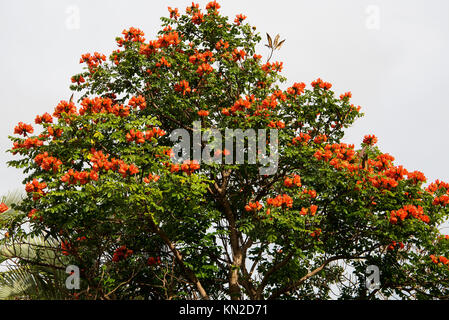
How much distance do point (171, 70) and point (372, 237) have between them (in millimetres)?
5882

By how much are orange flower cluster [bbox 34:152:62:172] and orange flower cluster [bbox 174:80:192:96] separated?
343cm

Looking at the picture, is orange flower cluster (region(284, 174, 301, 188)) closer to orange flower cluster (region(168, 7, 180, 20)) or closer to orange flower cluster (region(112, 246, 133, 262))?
orange flower cluster (region(112, 246, 133, 262))

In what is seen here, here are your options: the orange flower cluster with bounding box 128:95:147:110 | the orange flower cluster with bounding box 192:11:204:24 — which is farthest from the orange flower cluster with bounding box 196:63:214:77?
the orange flower cluster with bounding box 192:11:204:24

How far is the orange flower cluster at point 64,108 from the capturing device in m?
7.63

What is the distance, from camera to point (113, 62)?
10.1 metres

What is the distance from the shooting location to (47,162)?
6.70 meters

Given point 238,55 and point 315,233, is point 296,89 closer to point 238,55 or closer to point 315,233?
point 238,55

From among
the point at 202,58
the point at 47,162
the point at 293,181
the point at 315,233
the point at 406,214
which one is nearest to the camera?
the point at 47,162

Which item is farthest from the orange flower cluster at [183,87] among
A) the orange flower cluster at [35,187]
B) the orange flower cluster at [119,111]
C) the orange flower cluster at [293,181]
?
the orange flower cluster at [35,187]

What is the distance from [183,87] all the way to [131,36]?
2190 millimetres

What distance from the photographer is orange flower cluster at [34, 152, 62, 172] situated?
6.71 metres

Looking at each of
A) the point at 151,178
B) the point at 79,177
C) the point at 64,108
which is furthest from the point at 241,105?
the point at 79,177
